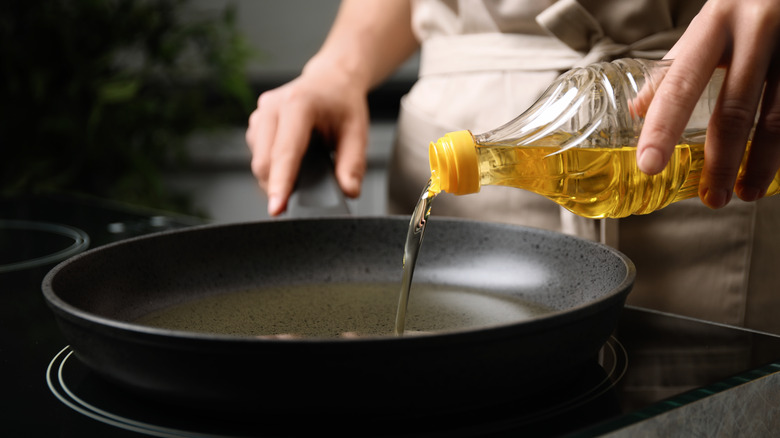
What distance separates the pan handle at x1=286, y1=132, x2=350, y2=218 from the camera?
788 millimetres

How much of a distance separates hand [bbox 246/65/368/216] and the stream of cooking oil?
28 centimetres

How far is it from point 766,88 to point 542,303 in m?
0.24

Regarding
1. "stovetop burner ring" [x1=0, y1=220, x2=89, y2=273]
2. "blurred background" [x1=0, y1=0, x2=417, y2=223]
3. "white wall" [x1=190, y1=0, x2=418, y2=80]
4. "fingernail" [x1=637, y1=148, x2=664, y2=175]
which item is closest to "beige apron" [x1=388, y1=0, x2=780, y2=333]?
"fingernail" [x1=637, y1=148, x2=664, y2=175]

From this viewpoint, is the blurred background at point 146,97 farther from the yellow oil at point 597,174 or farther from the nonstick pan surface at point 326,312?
the yellow oil at point 597,174

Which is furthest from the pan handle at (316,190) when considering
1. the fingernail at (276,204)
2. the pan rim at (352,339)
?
the pan rim at (352,339)

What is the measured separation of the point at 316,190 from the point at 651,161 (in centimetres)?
46

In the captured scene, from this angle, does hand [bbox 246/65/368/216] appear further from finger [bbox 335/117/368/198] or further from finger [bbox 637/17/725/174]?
finger [bbox 637/17/725/174]

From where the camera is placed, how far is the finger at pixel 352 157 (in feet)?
2.81

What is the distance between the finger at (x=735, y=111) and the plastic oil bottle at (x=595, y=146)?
4 centimetres

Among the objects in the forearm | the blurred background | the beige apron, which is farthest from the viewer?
the blurred background

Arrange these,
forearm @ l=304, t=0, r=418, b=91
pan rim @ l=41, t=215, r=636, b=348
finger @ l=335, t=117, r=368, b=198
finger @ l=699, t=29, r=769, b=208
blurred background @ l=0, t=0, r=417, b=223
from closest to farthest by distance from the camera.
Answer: pan rim @ l=41, t=215, r=636, b=348 → finger @ l=699, t=29, r=769, b=208 → finger @ l=335, t=117, r=368, b=198 → forearm @ l=304, t=0, r=418, b=91 → blurred background @ l=0, t=0, r=417, b=223

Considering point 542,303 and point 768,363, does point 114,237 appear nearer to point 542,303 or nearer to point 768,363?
point 542,303

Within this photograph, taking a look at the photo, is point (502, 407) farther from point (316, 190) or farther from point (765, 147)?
point (316, 190)

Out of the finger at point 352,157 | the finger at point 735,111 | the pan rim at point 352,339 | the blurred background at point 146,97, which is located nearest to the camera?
the pan rim at point 352,339
